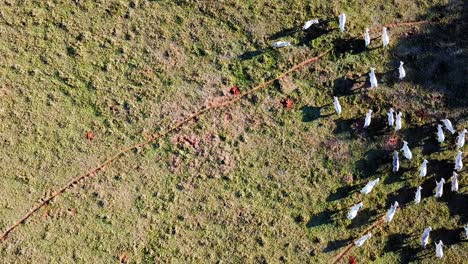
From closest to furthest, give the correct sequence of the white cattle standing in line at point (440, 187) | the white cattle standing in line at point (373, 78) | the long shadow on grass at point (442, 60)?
1. the white cattle standing in line at point (440, 187)
2. the white cattle standing in line at point (373, 78)
3. the long shadow on grass at point (442, 60)

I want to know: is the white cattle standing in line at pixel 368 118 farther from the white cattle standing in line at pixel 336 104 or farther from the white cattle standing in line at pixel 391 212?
the white cattle standing in line at pixel 391 212

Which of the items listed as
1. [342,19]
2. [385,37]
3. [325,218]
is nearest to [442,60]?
[385,37]

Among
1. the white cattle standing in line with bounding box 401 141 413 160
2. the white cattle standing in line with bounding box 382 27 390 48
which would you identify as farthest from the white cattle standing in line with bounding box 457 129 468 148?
the white cattle standing in line with bounding box 382 27 390 48

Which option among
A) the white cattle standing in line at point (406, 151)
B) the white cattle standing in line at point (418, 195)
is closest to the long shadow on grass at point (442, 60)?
the white cattle standing in line at point (406, 151)

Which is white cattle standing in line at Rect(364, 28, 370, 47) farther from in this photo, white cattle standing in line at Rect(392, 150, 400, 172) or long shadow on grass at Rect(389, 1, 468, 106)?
white cattle standing in line at Rect(392, 150, 400, 172)

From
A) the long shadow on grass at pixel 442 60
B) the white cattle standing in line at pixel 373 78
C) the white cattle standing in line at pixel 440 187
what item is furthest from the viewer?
the long shadow on grass at pixel 442 60

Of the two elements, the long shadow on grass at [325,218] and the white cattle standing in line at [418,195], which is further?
the long shadow on grass at [325,218]

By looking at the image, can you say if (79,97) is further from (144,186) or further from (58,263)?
(58,263)

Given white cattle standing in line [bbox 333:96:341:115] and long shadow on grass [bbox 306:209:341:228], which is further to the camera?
long shadow on grass [bbox 306:209:341:228]
